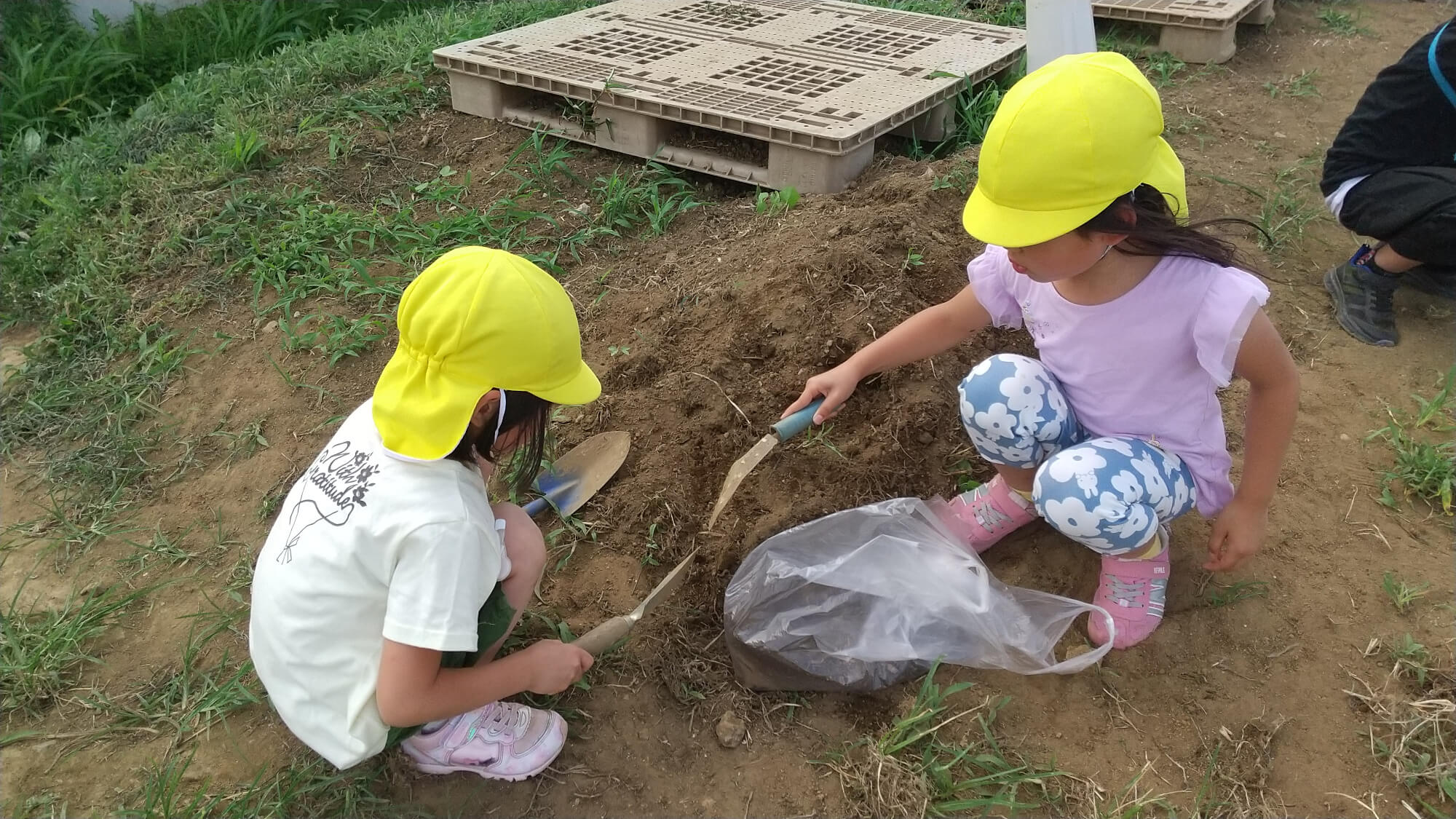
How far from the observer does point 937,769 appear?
161cm

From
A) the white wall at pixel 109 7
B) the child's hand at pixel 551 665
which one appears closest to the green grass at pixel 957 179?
the child's hand at pixel 551 665

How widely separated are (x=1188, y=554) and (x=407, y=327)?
5.31 feet

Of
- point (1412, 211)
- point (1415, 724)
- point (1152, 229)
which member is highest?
point (1152, 229)

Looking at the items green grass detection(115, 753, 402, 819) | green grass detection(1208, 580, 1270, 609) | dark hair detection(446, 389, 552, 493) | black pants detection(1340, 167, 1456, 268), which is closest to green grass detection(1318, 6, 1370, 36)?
black pants detection(1340, 167, 1456, 268)

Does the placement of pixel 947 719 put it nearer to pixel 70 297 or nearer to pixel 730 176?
pixel 730 176

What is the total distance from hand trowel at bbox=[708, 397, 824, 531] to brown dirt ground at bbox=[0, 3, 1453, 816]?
71 mm

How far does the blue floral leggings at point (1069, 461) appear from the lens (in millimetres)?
1653

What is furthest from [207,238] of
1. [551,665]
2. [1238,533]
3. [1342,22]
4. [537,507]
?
[1342,22]

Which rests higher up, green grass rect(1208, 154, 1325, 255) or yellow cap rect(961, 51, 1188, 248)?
yellow cap rect(961, 51, 1188, 248)

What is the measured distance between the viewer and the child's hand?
5.07ft

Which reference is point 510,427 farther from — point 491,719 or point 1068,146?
point 1068,146

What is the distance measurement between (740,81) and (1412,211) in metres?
2.03

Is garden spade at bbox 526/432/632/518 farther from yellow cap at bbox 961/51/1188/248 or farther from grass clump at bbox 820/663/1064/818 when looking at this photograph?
yellow cap at bbox 961/51/1188/248

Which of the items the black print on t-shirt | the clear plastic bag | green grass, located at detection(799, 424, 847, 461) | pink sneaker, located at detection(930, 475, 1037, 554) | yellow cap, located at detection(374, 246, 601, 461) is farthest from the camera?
green grass, located at detection(799, 424, 847, 461)
